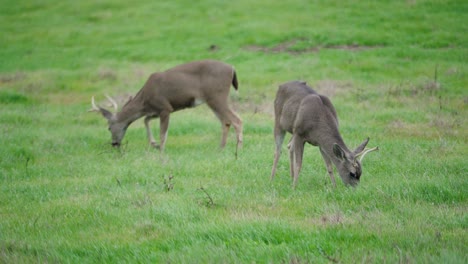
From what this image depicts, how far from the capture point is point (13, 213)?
7.37 meters

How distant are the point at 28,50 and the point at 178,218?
25.4 metres

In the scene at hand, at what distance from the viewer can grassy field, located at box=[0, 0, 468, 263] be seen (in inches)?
223

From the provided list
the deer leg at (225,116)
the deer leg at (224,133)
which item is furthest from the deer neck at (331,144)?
the deer leg at (225,116)

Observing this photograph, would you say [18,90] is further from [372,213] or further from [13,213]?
[372,213]

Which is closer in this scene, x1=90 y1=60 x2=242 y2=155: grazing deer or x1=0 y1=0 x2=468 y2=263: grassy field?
x1=0 y1=0 x2=468 y2=263: grassy field

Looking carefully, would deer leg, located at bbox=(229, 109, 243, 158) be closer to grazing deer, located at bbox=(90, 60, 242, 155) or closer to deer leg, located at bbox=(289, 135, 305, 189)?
grazing deer, located at bbox=(90, 60, 242, 155)

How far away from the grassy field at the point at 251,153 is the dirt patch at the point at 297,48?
11 centimetres

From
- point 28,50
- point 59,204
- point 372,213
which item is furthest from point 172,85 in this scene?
point 28,50

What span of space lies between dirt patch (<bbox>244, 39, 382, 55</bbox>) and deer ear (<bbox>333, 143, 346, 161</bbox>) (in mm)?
15591

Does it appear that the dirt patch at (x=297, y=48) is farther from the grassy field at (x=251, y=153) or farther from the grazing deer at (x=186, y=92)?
the grazing deer at (x=186, y=92)

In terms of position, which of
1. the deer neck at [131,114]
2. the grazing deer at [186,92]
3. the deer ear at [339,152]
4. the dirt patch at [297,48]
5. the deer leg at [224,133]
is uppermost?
the deer ear at [339,152]

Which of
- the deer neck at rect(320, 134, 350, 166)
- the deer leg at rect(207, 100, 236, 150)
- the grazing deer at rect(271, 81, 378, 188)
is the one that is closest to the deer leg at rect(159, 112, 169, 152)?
the deer leg at rect(207, 100, 236, 150)

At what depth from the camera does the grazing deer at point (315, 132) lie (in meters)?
7.81

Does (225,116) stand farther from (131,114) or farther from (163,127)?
(131,114)
